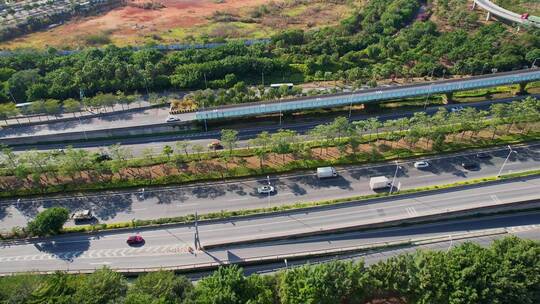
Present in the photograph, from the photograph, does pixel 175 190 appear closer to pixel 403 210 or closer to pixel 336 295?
pixel 336 295

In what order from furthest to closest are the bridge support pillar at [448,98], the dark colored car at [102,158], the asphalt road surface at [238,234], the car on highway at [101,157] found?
1. the bridge support pillar at [448,98]
2. the dark colored car at [102,158]
3. the car on highway at [101,157]
4. the asphalt road surface at [238,234]

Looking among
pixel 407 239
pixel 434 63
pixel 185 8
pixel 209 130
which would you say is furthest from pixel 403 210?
pixel 185 8

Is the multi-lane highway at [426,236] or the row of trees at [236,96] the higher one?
the row of trees at [236,96]

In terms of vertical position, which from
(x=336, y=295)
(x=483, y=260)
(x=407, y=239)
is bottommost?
(x=407, y=239)

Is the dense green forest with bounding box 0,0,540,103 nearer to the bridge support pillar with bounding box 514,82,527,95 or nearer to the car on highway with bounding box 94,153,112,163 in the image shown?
the bridge support pillar with bounding box 514,82,527,95

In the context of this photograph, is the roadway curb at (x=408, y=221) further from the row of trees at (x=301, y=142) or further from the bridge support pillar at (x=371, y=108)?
the bridge support pillar at (x=371, y=108)

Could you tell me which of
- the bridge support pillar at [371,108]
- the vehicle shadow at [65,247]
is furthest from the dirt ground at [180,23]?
the vehicle shadow at [65,247]

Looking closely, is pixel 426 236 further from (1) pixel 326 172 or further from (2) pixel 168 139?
(2) pixel 168 139
